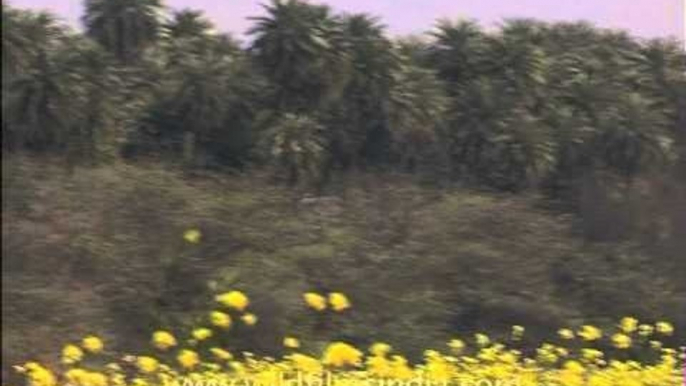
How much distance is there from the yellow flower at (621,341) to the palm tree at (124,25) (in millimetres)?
3842

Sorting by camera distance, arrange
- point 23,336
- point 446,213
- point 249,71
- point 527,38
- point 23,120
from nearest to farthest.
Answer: point 23,336, point 23,120, point 446,213, point 527,38, point 249,71

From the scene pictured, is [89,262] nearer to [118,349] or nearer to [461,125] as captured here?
[118,349]

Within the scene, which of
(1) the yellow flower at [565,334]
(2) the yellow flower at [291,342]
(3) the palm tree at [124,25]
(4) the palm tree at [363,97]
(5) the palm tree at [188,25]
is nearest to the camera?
(2) the yellow flower at [291,342]

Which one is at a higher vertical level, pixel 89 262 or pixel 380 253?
pixel 380 253

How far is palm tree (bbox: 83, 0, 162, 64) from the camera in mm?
8812

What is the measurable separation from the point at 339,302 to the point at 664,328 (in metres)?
2.03

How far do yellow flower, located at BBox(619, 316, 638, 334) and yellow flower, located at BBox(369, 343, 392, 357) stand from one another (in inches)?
61.7

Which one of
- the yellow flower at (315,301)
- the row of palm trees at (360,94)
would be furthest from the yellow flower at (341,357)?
the row of palm trees at (360,94)

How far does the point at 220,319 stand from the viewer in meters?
6.66

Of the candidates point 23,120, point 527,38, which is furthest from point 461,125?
point 23,120

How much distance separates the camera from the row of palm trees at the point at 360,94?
8.52m

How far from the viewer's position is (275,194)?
7.89 m

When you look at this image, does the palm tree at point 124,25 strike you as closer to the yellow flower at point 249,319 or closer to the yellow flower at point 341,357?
the yellow flower at point 249,319

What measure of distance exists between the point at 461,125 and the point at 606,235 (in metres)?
1.74
